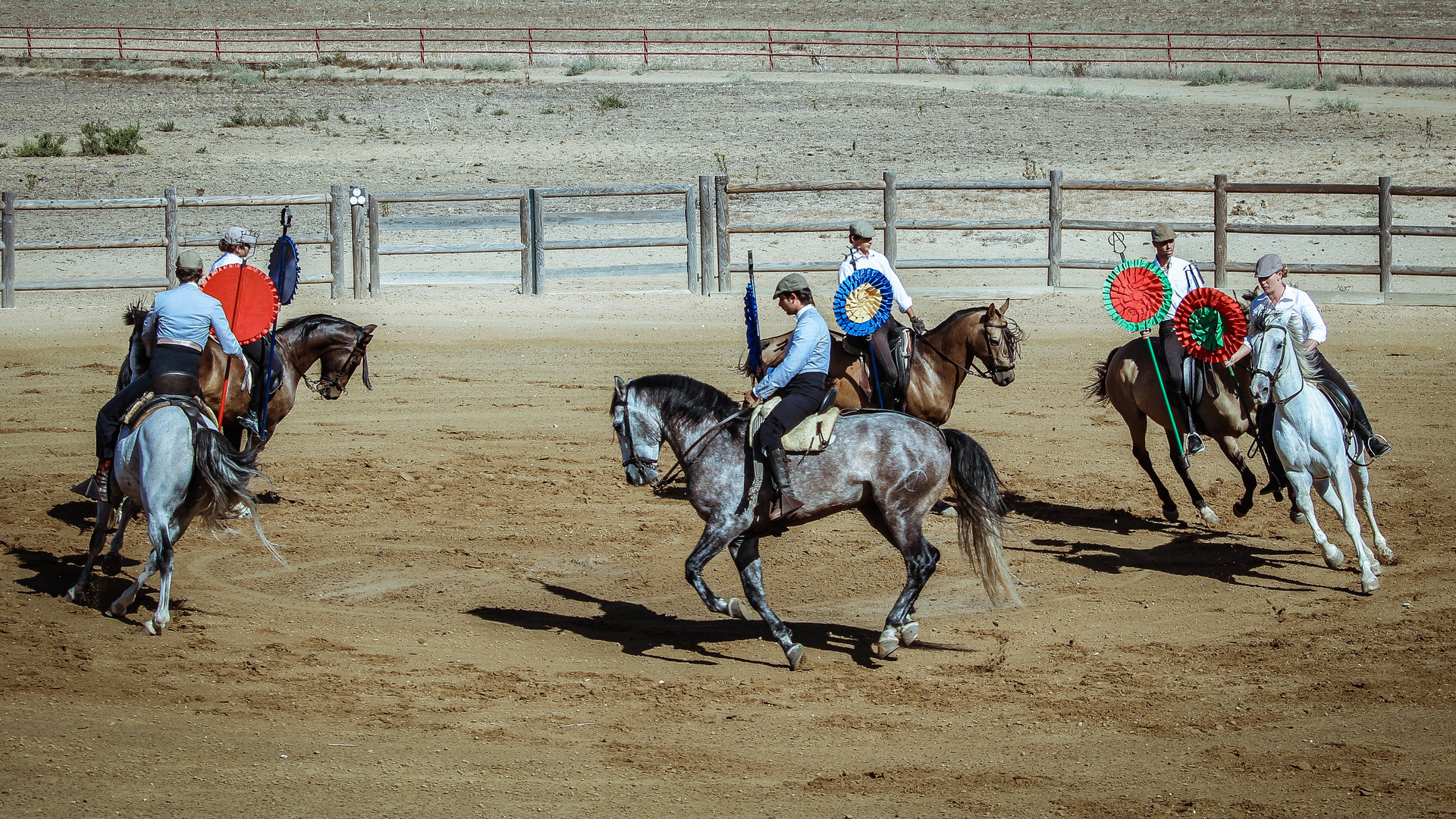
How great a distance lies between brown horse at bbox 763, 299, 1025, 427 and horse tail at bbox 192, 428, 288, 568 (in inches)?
176

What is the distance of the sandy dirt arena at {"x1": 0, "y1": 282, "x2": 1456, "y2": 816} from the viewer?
5762 millimetres

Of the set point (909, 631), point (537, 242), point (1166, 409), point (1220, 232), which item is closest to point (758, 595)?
point (909, 631)

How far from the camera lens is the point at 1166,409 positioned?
34.6 ft

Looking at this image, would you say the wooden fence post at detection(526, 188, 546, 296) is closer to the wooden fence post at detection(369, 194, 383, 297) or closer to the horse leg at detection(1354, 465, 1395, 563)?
the wooden fence post at detection(369, 194, 383, 297)

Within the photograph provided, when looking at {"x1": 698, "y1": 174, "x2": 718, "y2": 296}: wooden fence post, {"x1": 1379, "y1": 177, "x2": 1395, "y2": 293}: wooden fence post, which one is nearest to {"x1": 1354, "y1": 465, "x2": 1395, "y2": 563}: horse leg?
{"x1": 1379, "y1": 177, "x2": 1395, "y2": 293}: wooden fence post

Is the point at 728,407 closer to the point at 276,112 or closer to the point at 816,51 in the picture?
the point at 276,112

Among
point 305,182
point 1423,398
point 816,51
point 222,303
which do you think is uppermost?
point 816,51

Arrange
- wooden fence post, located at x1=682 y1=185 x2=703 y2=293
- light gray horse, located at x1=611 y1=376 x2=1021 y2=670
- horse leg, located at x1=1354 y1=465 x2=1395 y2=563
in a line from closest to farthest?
1. light gray horse, located at x1=611 y1=376 x2=1021 y2=670
2. horse leg, located at x1=1354 y1=465 x2=1395 y2=563
3. wooden fence post, located at x1=682 y1=185 x2=703 y2=293

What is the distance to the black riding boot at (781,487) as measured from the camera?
7.30 metres

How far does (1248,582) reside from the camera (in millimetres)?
8930

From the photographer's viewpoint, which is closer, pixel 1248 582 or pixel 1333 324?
pixel 1248 582

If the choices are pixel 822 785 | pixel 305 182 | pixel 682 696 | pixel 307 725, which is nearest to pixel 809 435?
pixel 682 696

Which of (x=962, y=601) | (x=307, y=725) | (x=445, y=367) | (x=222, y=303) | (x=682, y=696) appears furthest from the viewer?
(x=445, y=367)

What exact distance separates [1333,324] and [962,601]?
40.3 feet
